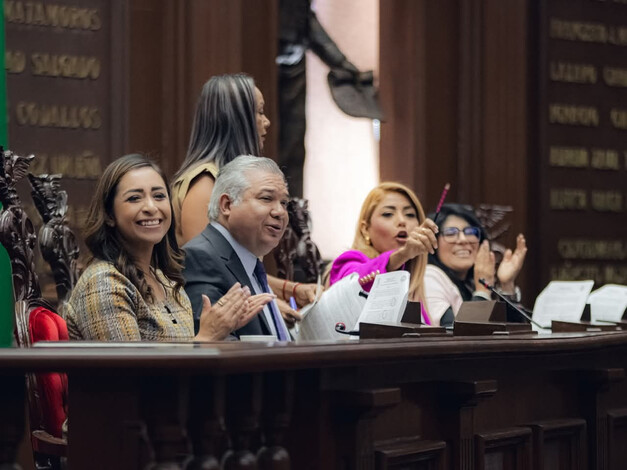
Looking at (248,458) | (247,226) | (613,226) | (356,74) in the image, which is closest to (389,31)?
(356,74)

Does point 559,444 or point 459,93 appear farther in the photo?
point 459,93

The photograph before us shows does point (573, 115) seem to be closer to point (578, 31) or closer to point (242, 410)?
point (578, 31)

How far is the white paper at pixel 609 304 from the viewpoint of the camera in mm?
5098

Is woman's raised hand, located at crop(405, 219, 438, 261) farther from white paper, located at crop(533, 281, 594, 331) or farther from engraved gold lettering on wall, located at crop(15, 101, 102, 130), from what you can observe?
engraved gold lettering on wall, located at crop(15, 101, 102, 130)

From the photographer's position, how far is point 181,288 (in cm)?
334

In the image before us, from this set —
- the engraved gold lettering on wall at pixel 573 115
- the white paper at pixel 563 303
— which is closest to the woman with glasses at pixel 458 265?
the white paper at pixel 563 303

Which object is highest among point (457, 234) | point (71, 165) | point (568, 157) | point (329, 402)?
point (568, 157)

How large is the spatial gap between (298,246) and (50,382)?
1.94m

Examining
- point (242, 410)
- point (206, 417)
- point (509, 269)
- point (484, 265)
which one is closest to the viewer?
point (206, 417)

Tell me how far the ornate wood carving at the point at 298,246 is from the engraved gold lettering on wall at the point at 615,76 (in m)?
3.69

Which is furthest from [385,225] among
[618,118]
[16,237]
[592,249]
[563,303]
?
[618,118]

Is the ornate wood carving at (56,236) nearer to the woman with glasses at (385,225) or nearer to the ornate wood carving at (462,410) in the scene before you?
the woman with glasses at (385,225)

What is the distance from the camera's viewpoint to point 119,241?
3.23 m

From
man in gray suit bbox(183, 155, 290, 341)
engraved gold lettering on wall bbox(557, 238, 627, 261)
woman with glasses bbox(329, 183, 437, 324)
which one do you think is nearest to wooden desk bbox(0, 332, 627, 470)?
man in gray suit bbox(183, 155, 290, 341)
